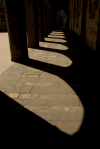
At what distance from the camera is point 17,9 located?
5.24 m

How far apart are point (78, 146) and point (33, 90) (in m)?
1.81

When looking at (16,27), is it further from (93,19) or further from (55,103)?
(55,103)

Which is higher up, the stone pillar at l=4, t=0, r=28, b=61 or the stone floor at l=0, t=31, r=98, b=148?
the stone pillar at l=4, t=0, r=28, b=61

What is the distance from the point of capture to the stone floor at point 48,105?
202 cm

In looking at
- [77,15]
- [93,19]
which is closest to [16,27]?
[93,19]

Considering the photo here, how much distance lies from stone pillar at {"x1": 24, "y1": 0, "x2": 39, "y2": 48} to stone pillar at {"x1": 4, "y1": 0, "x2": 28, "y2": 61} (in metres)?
2.63

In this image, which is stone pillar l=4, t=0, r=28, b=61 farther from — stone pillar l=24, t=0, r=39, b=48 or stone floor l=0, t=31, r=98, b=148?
stone pillar l=24, t=0, r=39, b=48

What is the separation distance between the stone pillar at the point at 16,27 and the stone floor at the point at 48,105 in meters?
1.28

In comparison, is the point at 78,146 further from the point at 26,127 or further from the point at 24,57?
the point at 24,57

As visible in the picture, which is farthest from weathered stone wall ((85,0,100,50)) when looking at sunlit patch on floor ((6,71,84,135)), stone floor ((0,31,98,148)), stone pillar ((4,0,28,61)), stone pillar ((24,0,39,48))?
stone pillar ((24,0,39,48))

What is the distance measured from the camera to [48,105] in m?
2.77

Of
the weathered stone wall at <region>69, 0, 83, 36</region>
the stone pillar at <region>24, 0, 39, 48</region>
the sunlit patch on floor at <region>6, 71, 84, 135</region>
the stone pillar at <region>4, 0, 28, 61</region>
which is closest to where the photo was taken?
the sunlit patch on floor at <region>6, 71, 84, 135</region>

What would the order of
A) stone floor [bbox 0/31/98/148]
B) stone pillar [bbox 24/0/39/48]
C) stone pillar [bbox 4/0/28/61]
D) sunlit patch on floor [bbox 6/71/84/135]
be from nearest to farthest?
A: stone floor [bbox 0/31/98/148], sunlit patch on floor [bbox 6/71/84/135], stone pillar [bbox 4/0/28/61], stone pillar [bbox 24/0/39/48]

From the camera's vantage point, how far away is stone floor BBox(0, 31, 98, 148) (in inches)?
79.4
